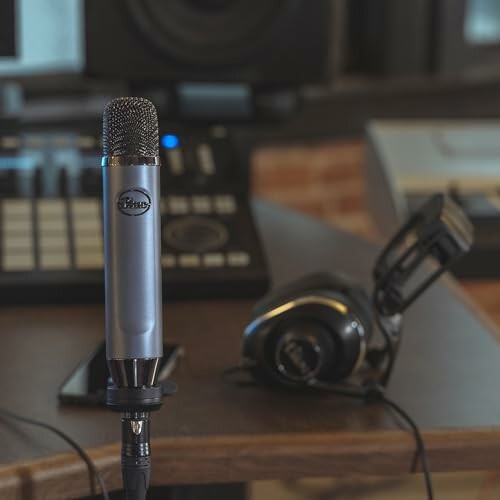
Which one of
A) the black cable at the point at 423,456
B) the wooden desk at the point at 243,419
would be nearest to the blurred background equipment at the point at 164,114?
the wooden desk at the point at 243,419

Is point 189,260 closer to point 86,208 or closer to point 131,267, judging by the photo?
point 86,208

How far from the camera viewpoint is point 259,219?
4.25ft

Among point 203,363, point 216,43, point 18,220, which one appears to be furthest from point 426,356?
point 216,43

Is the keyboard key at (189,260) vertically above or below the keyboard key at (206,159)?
below

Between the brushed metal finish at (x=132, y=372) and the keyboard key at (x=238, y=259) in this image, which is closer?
the brushed metal finish at (x=132, y=372)

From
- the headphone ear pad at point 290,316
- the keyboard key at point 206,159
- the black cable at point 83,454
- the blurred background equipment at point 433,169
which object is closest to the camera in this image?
the black cable at point 83,454

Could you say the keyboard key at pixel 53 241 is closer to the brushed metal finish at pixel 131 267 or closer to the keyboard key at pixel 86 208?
the keyboard key at pixel 86 208

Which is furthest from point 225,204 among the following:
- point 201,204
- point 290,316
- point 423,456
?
point 423,456

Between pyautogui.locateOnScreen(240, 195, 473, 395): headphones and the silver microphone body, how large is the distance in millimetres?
217

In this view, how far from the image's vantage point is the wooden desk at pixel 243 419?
654 millimetres

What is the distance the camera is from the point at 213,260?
1011mm

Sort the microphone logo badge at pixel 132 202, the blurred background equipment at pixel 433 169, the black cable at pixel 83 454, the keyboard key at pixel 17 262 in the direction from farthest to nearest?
the blurred background equipment at pixel 433 169 → the keyboard key at pixel 17 262 → the black cable at pixel 83 454 → the microphone logo badge at pixel 132 202

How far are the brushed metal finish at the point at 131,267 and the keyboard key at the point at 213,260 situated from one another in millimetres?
475

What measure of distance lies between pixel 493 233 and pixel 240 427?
86 centimetres
